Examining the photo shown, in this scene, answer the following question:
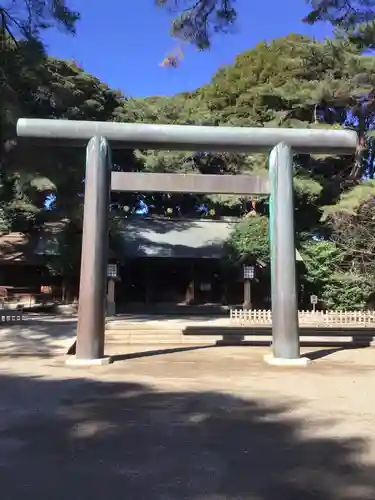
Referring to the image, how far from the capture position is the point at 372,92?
24.9 m

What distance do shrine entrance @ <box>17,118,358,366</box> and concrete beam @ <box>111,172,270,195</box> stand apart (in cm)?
2

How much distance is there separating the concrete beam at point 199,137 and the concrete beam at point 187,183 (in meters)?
0.61

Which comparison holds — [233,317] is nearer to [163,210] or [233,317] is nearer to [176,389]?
[176,389]

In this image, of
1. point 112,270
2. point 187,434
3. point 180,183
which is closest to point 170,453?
point 187,434

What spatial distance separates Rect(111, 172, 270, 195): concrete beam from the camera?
421 inches

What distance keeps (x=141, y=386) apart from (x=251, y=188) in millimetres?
5113

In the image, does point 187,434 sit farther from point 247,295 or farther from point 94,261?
point 247,295

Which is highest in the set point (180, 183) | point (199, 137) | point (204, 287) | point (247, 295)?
point (199, 137)

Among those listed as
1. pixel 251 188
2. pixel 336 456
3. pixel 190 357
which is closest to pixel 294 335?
pixel 190 357

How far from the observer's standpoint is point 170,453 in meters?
4.61

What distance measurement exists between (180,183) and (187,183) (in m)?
0.16

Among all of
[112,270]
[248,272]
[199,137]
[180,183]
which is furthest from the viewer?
[248,272]

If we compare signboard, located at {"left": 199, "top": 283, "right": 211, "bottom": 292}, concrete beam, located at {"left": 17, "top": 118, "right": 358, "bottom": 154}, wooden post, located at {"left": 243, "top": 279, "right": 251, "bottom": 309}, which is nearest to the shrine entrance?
concrete beam, located at {"left": 17, "top": 118, "right": 358, "bottom": 154}

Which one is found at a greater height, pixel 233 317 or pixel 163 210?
pixel 163 210
